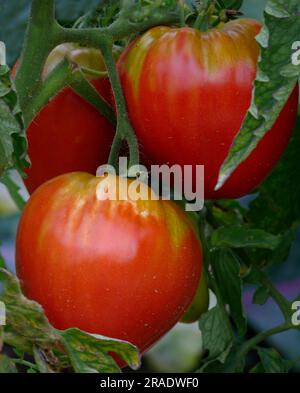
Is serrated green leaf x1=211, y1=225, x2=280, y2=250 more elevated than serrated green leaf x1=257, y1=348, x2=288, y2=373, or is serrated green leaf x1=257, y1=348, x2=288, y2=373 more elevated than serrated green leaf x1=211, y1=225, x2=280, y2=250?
serrated green leaf x1=211, y1=225, x2=280, y2=250

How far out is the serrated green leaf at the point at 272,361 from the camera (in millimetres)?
916

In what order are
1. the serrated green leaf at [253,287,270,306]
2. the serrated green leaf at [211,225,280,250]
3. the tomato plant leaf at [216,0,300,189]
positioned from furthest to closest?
the serrated green leaf at [253,287,270,306]
the serrated green leaf at [211,225,280,250]
the tomato plant leaf at [216,0,300,189]

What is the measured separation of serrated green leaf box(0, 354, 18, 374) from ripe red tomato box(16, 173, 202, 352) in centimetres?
5

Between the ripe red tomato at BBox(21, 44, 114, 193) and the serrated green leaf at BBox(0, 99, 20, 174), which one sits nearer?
the serrated green leaf at BBox(0, 99, 20, 174)

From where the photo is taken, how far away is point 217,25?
2.61 feet

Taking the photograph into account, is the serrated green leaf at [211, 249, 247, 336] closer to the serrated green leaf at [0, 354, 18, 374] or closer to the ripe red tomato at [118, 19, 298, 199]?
the ripe red tomato at [118, 19, 298, 199]

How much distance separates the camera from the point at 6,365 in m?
0.70

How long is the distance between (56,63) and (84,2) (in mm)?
61

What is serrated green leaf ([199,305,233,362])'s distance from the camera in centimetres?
91

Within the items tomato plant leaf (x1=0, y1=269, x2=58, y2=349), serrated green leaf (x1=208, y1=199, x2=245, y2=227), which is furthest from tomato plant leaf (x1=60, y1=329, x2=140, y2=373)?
serrated green leaf (x1=208, y1=199, x2=245, y2=227)

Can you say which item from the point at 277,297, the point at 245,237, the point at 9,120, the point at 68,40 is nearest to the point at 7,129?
the point at 9,120

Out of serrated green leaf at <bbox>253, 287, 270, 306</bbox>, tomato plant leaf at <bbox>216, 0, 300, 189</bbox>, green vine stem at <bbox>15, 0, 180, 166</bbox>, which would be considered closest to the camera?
tomato plant leaf at <bbox>216, 0, 300, 189</bbox>

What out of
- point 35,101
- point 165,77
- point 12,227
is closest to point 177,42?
point 165,77

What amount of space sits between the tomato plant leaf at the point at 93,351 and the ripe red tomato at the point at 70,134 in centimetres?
22
